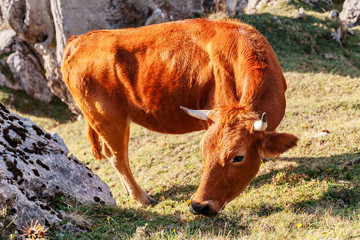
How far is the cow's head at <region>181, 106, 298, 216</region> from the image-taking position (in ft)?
13.4

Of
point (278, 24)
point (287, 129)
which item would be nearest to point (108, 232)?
point (287, 129)

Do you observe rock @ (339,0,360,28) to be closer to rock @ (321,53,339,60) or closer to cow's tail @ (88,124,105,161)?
rock @ (321,53,339,60)

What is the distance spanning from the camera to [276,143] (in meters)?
4.19

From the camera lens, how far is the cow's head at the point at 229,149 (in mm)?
4098

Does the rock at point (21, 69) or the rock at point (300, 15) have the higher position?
the rock at point (300, 15)

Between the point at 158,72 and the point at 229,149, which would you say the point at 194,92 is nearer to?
the point at 158,72

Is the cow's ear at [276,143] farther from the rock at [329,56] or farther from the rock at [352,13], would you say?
the rock at [352,13]

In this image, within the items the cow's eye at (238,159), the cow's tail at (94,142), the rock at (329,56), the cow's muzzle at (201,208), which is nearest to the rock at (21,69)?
the cow's tail at (94,142)

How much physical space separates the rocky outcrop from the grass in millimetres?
4090

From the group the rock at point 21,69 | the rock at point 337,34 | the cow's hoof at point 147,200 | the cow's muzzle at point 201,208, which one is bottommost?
the rock at point 21,69

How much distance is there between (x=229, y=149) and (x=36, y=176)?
2525 mm

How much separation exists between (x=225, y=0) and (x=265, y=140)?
15.2 m

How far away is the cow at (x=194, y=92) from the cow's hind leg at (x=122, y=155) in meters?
0.02

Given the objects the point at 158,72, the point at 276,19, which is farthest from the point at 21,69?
the point at 158,72
